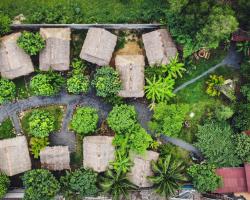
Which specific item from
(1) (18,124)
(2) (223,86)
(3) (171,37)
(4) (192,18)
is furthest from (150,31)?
(1) (18,124)

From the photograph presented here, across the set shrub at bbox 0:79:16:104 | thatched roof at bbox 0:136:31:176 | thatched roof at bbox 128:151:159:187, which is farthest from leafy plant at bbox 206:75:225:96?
shrub at bbox 0:79:16:104

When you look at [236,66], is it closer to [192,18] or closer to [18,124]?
[192,18]

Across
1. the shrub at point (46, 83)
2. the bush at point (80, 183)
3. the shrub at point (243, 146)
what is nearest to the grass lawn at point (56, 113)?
the shrub at point (46, 83)

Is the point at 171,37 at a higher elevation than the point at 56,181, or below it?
higher

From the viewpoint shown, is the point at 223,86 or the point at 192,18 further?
the point at 223,86

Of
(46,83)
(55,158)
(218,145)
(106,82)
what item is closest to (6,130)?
(55,158)

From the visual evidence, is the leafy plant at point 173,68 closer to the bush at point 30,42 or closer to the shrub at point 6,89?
the bush at point 30,42
